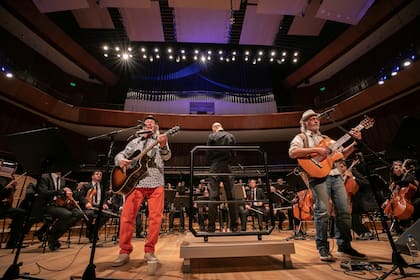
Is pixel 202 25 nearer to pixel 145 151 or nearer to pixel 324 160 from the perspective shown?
pixel 145 151

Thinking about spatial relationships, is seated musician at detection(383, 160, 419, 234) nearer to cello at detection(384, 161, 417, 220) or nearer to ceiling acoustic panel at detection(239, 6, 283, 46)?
cello at detection(384, 161, 417, 220)

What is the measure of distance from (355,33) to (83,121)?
12133 mm

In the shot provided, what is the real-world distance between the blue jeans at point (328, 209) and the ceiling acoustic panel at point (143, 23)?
322 inches

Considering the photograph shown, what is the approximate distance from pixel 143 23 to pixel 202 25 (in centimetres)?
229

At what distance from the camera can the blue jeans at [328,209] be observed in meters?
2.56

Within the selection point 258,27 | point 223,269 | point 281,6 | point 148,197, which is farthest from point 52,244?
point 258,27

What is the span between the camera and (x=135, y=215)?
2.65m

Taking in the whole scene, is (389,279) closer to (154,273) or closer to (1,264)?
(154,273)

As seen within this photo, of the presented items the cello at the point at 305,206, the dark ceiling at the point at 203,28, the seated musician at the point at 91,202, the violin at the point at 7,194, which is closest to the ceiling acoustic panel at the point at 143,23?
the dark ceiling at the point at 203,28

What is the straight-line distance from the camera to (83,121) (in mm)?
10453

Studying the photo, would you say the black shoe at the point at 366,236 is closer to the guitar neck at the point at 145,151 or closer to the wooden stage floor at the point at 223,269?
the wooden stage floor at the point at 223,269

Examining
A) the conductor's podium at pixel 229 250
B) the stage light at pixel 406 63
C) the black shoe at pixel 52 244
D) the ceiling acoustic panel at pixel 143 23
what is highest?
the ceiling acoustic panel at pixel 143 23

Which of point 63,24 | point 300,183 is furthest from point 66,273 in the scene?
point 63,24

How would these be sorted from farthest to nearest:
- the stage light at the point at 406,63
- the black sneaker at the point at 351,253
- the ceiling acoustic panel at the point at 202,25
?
the ceiling acoustic panel at the point at 202,25 < the stage light at the point at 406,63 < the black sneaker at the point at 351,253
